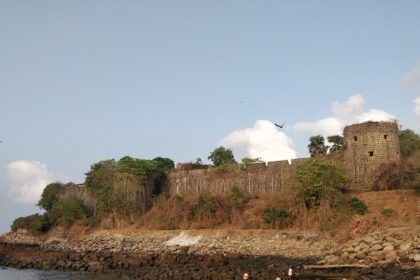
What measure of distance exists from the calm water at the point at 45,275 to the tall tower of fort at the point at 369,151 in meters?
15.2

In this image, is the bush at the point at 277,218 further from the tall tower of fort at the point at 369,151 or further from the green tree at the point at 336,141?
the green tree at the point at 336,141

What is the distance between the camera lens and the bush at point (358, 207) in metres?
25.1

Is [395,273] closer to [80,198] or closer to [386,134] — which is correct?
[386,134]

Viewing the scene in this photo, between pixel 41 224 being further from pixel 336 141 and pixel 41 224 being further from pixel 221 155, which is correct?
pixel 336 141

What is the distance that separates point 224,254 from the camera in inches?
957

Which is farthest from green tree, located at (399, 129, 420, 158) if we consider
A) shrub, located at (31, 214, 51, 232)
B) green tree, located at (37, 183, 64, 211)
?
green tree, located at (37, 183, 64, 211)

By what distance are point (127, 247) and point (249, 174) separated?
9.52m

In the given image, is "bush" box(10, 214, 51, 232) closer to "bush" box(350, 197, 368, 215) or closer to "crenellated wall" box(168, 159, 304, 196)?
"crenellated wall" box(168, 159, 304, 196)

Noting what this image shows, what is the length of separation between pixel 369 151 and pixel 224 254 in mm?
10882

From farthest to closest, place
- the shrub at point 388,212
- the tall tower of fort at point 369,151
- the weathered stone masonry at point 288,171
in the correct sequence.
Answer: the weathered stone masonry at point 288,171
the tall tower of fort at point 369,151
the shrub at point 388,212

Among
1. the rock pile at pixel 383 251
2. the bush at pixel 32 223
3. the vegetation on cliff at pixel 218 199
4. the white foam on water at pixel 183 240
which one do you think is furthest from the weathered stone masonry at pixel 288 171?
the bush at pixel 32 223

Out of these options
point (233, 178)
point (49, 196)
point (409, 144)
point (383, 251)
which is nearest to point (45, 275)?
point (233, 178)

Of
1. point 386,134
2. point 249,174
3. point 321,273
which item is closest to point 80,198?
point 249,174

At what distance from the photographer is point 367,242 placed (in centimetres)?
1995
